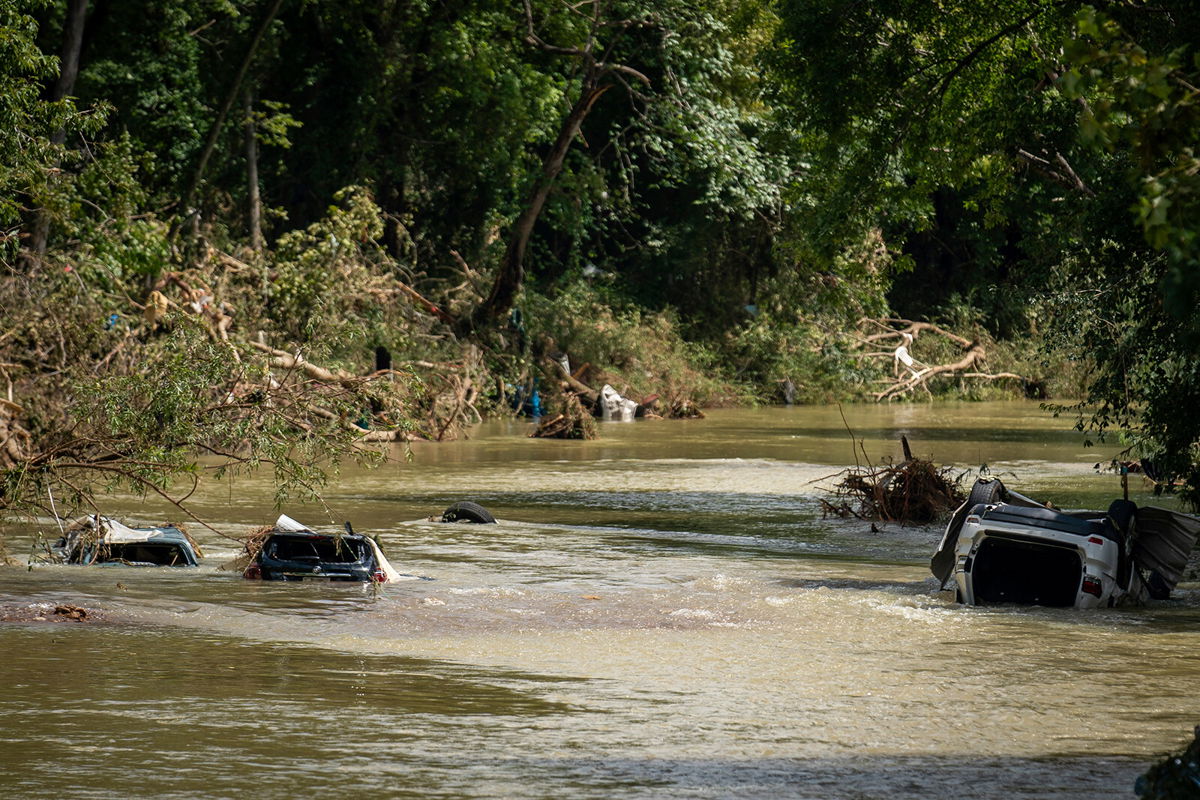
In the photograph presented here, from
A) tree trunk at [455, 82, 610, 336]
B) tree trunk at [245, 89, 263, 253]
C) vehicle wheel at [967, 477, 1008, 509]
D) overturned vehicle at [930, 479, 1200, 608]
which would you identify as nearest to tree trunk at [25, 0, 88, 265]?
tree trunk at [245, 89, 263, 253]

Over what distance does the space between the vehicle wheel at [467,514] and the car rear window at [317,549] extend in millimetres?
Answer: 4136

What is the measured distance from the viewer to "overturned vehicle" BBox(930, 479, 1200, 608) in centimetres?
1484

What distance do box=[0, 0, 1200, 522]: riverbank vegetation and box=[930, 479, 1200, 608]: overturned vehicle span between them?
2.60 feet

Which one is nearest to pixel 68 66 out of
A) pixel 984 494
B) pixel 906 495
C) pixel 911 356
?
pixel 906 495

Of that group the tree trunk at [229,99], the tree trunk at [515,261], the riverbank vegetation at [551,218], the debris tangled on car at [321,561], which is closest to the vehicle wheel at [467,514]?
the riverbank vegetation at [551,218]

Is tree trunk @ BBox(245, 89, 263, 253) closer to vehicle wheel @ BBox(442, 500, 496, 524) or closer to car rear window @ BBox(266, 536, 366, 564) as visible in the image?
vehicle wheel @ BBox(442, 500, 496, 524)

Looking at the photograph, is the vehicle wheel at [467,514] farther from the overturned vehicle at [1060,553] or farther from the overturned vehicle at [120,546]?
the overturned vehicle at [1060,553]

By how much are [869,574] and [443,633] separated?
18.0 ft

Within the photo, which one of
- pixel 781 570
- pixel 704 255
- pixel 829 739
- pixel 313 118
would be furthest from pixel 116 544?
pixel 704 255

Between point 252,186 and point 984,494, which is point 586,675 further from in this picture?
point 252,186

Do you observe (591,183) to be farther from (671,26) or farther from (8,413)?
(8,413)

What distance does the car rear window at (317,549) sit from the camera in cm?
1608

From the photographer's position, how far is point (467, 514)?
2066cm

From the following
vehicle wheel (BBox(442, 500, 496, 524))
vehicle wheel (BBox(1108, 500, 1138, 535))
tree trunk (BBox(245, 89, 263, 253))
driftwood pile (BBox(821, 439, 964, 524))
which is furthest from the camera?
tree trunk (BBox(245, 89, 263, 253))
